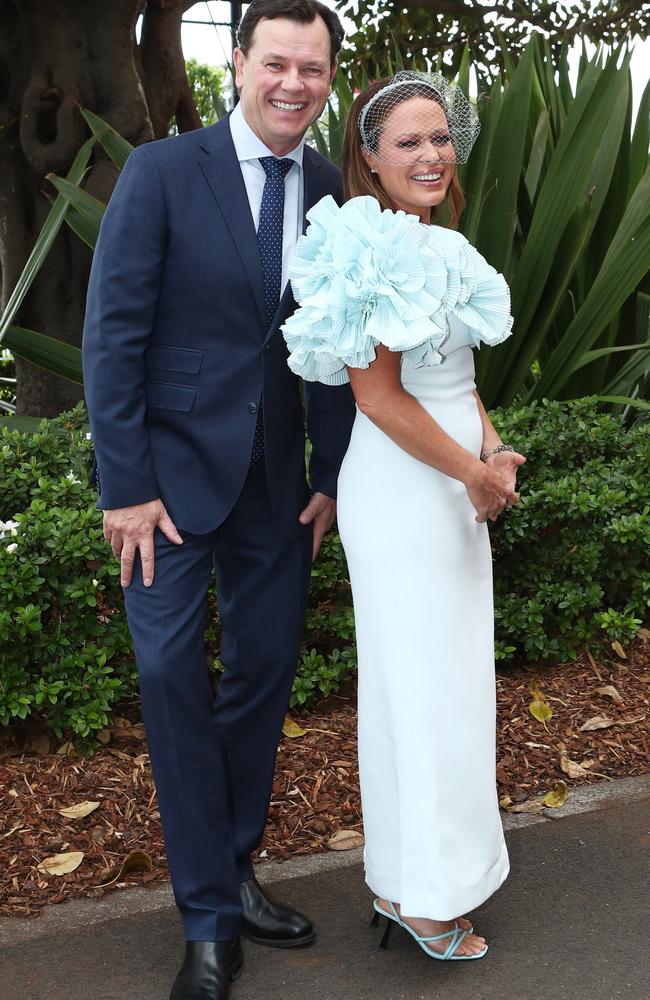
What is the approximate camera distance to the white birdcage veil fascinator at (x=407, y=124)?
7.91 feet

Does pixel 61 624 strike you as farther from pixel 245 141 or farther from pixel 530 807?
pixel 245 141

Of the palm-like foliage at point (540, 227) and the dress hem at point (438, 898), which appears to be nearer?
the dress hem at point (438, 898)

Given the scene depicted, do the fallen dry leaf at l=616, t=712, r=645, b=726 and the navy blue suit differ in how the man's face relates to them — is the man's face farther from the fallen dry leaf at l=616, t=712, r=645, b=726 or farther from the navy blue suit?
the fallen dry leaf at l=616, t=712, r=645, b=726

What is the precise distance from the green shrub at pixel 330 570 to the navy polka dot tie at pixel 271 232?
3.69 ft

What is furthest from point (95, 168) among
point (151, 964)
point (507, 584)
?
point (151, 964)

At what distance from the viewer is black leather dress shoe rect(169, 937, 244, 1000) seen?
8.09ft

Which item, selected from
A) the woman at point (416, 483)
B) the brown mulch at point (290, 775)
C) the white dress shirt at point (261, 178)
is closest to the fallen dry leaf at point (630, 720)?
the brown mulch at point (290, 775)

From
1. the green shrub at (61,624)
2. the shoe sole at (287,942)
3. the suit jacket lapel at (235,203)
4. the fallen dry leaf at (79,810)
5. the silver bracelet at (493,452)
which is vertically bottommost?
the shoe sole at (287,942)

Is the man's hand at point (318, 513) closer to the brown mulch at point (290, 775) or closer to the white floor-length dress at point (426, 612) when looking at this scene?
the white floor-length dress at point (426, 612)

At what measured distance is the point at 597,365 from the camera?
4.84 metres

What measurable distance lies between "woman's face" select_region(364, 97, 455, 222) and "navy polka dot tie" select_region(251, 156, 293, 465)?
0.84 feet

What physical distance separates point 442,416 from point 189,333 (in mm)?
585

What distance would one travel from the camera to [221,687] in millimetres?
2822

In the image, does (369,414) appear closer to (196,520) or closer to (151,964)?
(196,520)
